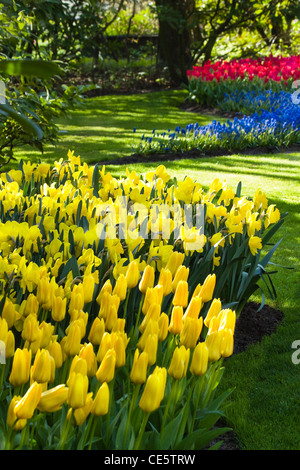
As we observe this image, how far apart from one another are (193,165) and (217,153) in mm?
952

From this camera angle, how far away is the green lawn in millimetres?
2678

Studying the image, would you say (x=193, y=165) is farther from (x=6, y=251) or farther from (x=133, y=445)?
(x=133, y=445)

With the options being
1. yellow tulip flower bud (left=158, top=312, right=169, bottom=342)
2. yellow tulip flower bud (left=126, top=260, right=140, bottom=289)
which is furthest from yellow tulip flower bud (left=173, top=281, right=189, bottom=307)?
yellow tulip flower bud (left=126, top=260, right=140, bottom=289)

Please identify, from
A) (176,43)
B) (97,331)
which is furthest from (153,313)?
(176,43)

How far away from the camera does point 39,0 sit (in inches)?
207

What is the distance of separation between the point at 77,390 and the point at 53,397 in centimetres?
8

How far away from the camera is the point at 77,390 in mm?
1351

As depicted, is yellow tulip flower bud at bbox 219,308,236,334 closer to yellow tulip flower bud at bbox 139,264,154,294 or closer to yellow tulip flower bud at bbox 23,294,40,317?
yellow tulip flower bud at bbox 139,264,154,294

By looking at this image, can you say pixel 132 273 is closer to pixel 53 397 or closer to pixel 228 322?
pixel 228 322

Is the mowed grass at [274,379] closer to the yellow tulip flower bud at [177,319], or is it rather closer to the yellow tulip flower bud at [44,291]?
the yellow tulip flower bud at [177,319]

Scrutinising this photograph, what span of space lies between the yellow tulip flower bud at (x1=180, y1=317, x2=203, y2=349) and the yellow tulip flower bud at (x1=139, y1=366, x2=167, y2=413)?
0.29 meters

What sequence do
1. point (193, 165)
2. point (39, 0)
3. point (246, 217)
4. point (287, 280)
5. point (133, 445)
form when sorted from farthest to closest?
point (193, 165) < point (39, 0) < point (287, 280) < point (246, 217) < point (133, 445)

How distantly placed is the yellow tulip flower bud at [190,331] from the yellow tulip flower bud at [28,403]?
53cm
